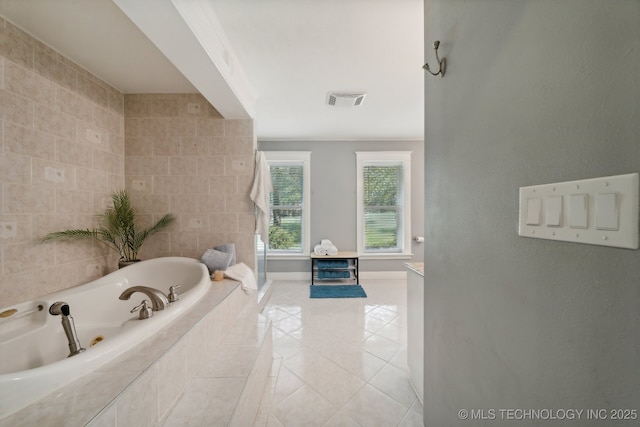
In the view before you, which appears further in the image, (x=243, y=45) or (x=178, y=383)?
(x=243, y=45)

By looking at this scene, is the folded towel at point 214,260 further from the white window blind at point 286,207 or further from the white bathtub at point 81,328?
the white window blind at point 286,207

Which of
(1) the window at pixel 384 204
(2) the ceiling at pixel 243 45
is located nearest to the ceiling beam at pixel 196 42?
(2) the ceiling at pixel 243 45

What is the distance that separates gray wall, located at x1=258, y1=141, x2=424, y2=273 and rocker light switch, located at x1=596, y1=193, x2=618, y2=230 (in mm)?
3942

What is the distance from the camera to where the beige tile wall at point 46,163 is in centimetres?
158

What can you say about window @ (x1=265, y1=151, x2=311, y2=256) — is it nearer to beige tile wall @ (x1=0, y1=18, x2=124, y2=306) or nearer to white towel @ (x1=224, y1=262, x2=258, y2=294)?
white towel @ (x1=224, y1=262, x2=258, y2=294)

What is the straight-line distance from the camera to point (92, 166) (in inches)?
87.5

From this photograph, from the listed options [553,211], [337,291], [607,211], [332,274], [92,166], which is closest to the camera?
[607,211]

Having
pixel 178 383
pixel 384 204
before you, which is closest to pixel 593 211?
pixel 178 383

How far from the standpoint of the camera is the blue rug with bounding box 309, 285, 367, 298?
3596 mm

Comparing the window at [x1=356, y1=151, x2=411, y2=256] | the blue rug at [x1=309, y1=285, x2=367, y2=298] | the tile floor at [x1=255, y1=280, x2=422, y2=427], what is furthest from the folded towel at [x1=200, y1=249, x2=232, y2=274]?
the window at [x1=356, y1=151, x2=411, y2=256]

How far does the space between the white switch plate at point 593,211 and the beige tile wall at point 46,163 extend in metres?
2.65

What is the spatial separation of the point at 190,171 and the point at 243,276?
4.12ft

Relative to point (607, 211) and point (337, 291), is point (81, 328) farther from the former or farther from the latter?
point (337, 291)

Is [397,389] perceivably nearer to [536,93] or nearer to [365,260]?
[536,93]
